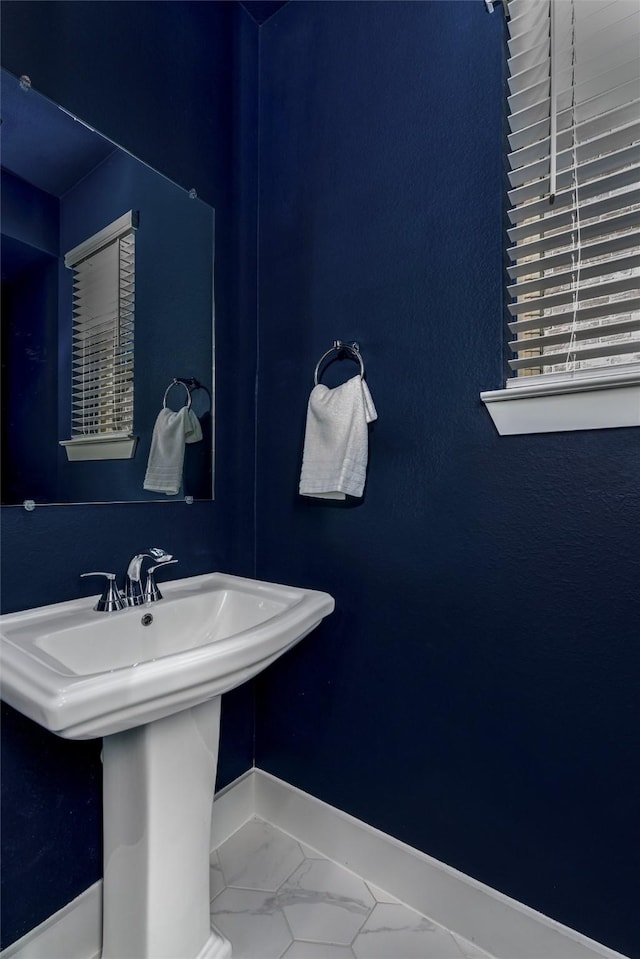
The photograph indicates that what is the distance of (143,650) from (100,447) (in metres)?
0.48

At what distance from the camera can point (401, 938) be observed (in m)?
1.15

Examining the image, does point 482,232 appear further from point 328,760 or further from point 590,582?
point 328,760

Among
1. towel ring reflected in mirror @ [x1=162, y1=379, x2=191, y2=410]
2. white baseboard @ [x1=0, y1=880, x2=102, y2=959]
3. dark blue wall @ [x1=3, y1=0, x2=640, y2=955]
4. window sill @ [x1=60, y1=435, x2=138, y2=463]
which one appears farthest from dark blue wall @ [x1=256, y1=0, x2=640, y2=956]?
white baseboard @ [x1=0, y1=880, x2=102, y2=959]

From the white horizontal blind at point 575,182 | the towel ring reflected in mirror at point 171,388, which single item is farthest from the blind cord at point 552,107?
the towel ring reflected in mirror at point 171,388

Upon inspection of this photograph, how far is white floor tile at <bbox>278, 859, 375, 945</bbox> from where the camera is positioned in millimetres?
1166

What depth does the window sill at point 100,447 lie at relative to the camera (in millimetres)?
1131

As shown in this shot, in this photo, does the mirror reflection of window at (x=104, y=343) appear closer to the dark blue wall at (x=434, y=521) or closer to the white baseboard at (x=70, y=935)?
the dark blue wall at (x=434, y=521)

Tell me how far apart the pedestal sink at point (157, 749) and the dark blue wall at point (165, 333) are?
0.12m

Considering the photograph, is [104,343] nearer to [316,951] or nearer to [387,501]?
[387,501]

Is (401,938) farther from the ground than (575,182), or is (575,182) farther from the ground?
(575,182)

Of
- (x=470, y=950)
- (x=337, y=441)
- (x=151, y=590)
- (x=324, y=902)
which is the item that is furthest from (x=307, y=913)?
(x=337, y=441)

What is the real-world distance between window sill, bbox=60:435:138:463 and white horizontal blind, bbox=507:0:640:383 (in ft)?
3.05

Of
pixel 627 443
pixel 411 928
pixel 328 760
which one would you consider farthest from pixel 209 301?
pixel 411 928

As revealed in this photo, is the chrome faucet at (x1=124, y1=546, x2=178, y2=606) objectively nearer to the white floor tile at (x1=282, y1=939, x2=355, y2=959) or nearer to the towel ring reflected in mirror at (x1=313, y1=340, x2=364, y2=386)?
the towel ring reflected in mirror at (x1=313, y1=340, x2=364, y2=386)
